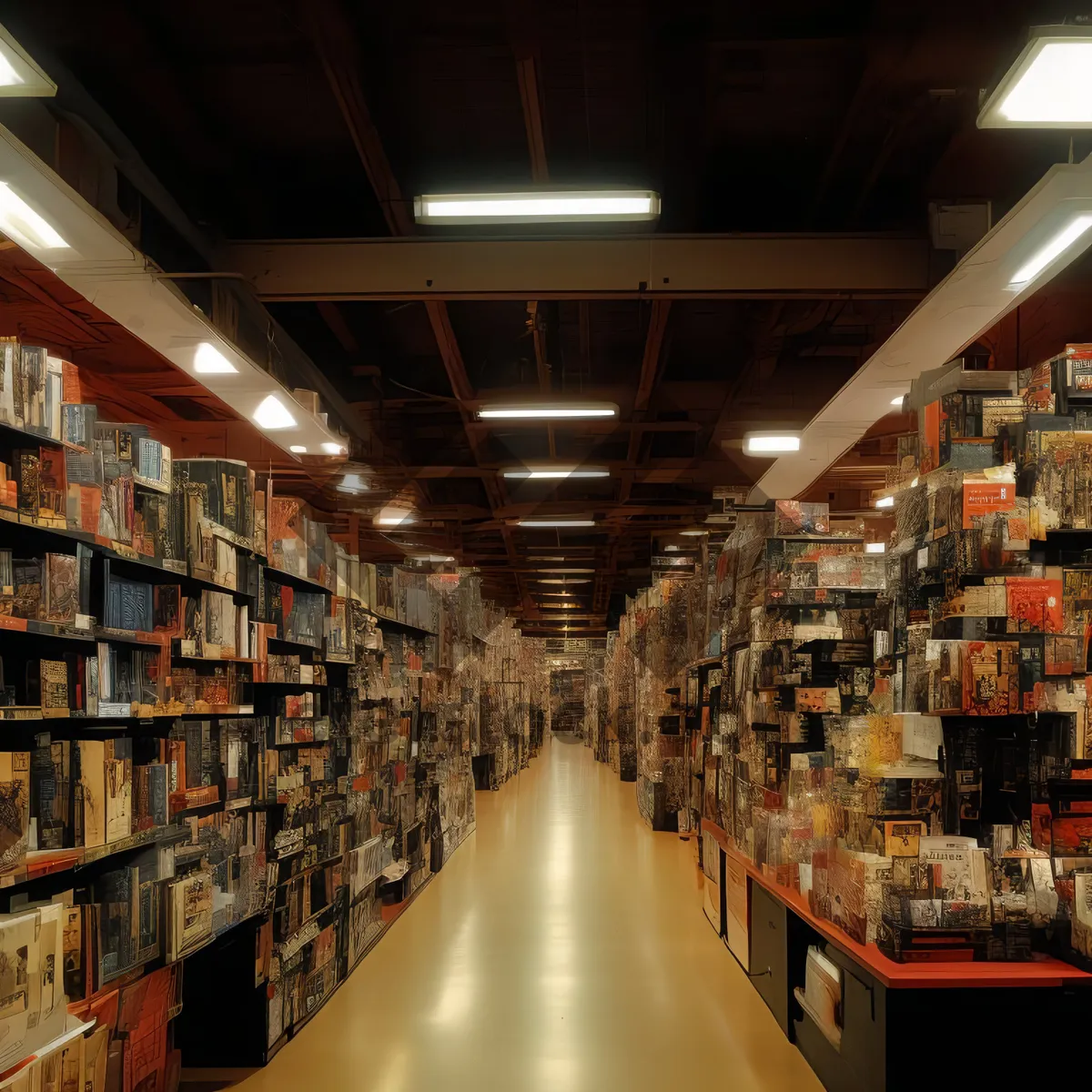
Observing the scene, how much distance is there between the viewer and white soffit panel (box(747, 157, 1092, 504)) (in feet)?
11.6

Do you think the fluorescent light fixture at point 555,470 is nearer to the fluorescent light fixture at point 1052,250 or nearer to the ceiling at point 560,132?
the ceiling at point 560,132

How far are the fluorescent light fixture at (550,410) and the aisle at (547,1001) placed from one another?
12.1ft

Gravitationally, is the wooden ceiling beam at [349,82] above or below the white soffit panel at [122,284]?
above

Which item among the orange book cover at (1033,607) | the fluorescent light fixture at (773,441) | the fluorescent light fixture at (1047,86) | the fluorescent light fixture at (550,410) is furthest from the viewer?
the fluorescent light fixture at (773,441)

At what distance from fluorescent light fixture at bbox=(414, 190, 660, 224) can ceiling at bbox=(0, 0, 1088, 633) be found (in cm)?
45

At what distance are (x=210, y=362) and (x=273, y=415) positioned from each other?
2.40 ft

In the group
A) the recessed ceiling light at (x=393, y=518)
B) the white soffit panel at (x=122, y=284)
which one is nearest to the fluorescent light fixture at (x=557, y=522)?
the recessed ceiling light at (x=393, y=518)

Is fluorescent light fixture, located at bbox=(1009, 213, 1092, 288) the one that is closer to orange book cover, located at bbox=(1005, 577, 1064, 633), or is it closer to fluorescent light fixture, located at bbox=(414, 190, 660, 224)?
orange book cover, located at bbox=(1005, 577, 1064, 633)

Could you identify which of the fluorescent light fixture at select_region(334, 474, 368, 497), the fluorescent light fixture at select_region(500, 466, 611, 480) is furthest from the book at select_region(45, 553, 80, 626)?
the fluorescent light fixture at select_region(500, 466, 611, 480)

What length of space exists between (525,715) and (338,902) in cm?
2026

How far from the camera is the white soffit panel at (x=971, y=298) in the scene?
3539mm

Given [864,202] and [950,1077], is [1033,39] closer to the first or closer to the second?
[864,202]

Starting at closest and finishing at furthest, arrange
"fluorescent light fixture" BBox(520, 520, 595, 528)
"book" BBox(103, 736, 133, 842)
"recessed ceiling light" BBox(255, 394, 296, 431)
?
"book" BBox(103, 736, 133, 842), "recessed ceiling light" BBox(255, 394, 296, 431), "fluorescent light fixture" BBox(520, 520, 595, 528)

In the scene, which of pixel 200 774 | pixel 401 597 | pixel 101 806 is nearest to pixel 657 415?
pixel 401 597
